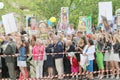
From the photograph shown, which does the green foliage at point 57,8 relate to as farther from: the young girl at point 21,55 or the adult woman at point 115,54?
the young girl at point 21,55

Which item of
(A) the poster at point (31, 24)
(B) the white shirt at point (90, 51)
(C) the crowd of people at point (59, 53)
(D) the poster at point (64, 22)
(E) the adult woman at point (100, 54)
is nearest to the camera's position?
(B) the white shirt at point (90, 51)

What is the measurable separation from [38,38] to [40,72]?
136 centimetres

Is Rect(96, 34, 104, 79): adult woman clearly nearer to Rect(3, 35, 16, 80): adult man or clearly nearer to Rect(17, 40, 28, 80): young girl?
Rect(17, 40, 28, 80): young girl

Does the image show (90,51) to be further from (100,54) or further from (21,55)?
(21,55)

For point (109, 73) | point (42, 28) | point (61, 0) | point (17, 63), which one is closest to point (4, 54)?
point (17, 63)

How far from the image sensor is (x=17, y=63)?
1752 cm

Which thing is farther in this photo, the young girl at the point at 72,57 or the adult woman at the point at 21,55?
the young girl at the point at 72,57

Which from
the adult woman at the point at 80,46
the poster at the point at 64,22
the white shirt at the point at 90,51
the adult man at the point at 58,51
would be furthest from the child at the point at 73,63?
the poster at the point at 64,22

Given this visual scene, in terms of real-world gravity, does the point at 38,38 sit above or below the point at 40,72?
above

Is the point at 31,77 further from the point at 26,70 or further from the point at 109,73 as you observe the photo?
the point at 109,73

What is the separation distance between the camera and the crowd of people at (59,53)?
56.8 feet

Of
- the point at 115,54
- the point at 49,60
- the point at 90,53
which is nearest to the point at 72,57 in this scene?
the point at 90,53

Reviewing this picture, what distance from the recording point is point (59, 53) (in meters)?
17.5

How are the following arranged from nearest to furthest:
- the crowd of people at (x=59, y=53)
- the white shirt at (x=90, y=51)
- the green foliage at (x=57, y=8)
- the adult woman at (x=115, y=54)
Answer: the white shirt at (x=90, y=51) → the crowd of people at (x=59, y=53) → the adult woman at (x=115, y=54) → the green foliage at (x=57, y=8)
